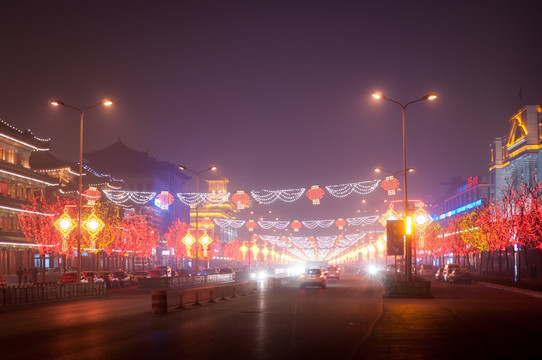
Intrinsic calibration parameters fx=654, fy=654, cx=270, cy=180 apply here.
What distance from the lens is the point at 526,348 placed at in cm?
1523

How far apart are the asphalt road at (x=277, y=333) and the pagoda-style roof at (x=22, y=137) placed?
43374 millimetres

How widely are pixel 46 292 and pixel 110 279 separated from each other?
23.3m

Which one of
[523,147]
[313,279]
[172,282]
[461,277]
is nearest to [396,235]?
[313,279]

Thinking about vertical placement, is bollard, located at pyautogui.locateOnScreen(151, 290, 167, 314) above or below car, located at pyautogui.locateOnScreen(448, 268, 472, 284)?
above

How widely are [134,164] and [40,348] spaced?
132459mm

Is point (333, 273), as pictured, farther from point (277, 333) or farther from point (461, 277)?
point (277, 333)

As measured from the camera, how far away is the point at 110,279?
191 ft

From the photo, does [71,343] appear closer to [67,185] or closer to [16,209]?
[16,209]

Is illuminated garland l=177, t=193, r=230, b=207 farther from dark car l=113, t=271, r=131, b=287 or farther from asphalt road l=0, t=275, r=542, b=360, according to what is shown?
asphalt road l=0, t=275, r=542, b=360

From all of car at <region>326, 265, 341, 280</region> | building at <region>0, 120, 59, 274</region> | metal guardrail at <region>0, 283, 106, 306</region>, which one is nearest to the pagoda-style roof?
building at <region>0, 120, 59, 274</region>

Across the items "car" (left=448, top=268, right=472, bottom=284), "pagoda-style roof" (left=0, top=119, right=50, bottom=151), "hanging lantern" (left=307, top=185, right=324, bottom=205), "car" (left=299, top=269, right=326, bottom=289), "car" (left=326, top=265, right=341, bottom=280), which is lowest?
"car" (left=326, top=265, right=341, bottom=280)

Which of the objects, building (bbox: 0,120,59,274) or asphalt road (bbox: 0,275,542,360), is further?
building (bbox: 0,120,59,274)

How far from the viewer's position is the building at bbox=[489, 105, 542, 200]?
9162cm

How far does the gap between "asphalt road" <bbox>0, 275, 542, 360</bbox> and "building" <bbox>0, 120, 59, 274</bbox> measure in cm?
4028
